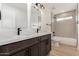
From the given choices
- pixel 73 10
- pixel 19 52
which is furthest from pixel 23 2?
pixel 73 10

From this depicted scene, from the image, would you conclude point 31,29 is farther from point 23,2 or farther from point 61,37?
point 61,37

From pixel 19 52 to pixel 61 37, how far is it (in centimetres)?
405

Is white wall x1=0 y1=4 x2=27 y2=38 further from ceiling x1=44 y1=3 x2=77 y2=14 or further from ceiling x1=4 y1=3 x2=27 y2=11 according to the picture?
ceiling x1=44 y1=3 x2=77 y2=14

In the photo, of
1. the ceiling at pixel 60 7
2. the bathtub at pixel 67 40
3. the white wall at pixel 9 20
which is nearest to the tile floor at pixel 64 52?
the bathtub at pixel 67 40

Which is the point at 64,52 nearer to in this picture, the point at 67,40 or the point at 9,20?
the point at 67,40

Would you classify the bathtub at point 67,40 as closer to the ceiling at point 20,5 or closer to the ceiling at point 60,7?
the ceiling at point 60,7

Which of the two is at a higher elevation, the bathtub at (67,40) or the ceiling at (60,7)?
the ceiling at (60,7)

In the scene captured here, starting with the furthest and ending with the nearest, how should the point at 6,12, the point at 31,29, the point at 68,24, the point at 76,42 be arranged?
1. the point at 68,24
2. the point at 76,42
3. the point at 31,29
4. the point at 6,12

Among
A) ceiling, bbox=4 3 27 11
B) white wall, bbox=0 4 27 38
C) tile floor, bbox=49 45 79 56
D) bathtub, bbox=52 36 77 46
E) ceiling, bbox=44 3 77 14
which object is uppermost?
ceiling, bbox=44 3 77 14

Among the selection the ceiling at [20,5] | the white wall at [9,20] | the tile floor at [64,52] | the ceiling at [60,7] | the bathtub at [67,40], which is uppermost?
the ceiling at [60,7]

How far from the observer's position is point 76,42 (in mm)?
4406

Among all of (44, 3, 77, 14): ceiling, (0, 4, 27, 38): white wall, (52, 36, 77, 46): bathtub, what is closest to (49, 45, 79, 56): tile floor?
(52, 36, 77, 46): bathtub

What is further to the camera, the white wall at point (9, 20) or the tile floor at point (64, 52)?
the tile floor at point (64, 52)

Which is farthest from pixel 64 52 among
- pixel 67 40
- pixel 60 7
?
pixel 60 7
